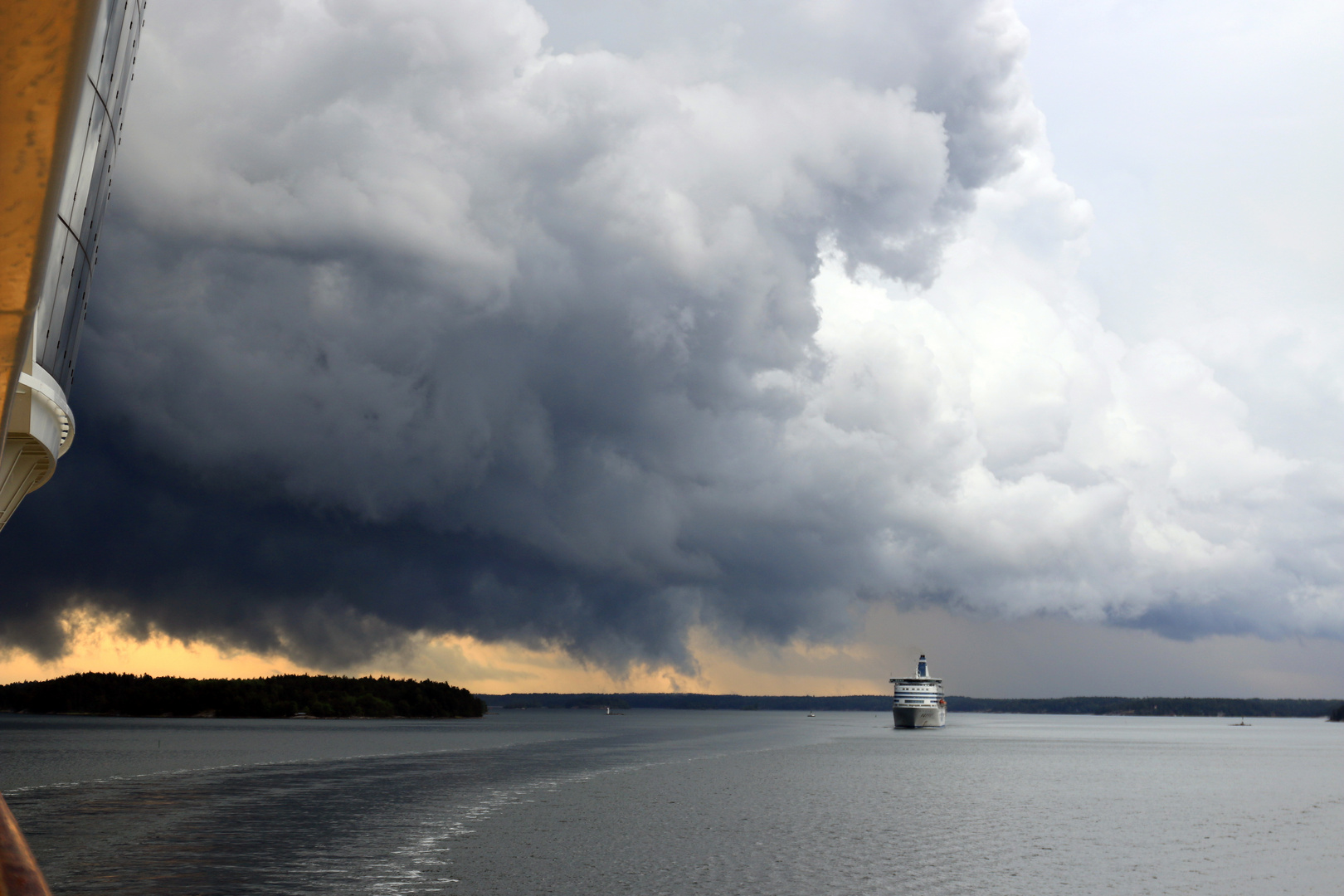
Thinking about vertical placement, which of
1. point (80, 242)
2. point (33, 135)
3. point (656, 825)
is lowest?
point (656, 825)

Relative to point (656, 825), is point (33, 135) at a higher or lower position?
higher

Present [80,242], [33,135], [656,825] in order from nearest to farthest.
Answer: [33,135] < [80,242] < [656,825]

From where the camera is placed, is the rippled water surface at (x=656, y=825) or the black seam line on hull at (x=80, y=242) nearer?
the black seam line on hull at (x=80, y=242)

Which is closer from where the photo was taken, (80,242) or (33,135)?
(33,135)

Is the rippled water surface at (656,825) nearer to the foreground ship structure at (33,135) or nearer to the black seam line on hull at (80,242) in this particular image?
the black seam line on hull at (80,242)

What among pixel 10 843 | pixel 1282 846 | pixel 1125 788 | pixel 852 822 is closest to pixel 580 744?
pixel 1125 788

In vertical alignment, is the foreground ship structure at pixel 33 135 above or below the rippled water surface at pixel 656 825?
above

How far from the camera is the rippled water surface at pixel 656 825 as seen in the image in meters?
40.1

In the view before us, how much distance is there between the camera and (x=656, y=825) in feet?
186

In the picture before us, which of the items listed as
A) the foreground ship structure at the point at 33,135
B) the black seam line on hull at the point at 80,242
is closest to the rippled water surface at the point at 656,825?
the black seam line on hull at the point at 80,242

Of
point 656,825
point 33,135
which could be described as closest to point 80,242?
point 33,135

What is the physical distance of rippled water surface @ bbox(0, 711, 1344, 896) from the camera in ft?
131

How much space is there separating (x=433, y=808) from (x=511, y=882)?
26727 mm

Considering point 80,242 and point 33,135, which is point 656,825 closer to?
point 80,242
